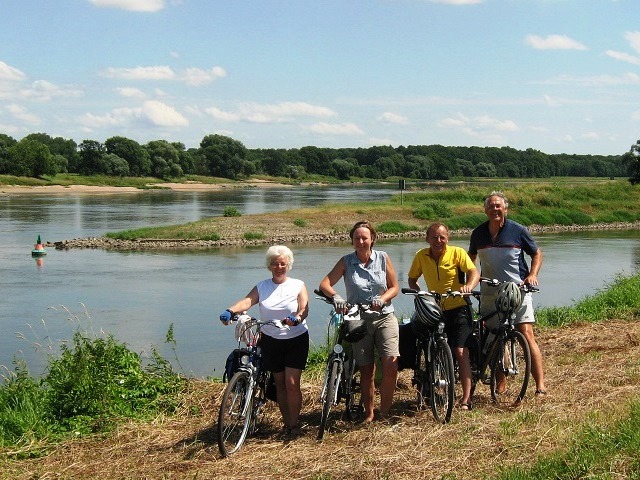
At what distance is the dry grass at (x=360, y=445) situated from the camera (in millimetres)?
5340

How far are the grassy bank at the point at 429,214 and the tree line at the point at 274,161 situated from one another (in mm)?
62755

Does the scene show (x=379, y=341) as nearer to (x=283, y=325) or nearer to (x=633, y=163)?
(x=283, y=325)

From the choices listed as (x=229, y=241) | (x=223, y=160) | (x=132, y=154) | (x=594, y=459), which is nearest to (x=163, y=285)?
(x=229, y=241)

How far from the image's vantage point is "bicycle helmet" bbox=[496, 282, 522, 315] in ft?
21.9

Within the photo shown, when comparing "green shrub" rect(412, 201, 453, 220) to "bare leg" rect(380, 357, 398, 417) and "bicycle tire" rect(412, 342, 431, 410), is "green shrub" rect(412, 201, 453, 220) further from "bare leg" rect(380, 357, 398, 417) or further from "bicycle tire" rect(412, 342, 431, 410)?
"bare leg" rect(380, 357, 398, 417)

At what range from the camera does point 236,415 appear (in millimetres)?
5977

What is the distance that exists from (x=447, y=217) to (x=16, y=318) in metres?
32.8

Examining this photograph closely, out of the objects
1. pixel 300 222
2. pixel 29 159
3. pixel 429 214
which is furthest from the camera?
pixel 29 159

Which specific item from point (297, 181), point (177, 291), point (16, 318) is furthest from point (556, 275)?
point (297, 181)

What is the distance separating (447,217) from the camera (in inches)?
1847

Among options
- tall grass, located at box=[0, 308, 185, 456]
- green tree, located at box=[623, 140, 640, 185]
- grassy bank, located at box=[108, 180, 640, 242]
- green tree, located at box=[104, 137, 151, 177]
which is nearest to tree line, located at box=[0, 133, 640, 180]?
green tree, located at box=[104, 137, 151, 177]

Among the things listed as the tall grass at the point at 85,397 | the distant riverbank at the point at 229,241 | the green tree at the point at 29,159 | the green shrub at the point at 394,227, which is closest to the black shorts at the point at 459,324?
the tall grass at the point at 85,397

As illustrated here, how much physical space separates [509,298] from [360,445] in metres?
1.81

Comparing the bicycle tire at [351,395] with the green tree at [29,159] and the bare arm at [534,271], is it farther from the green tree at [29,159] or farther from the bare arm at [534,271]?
the green tree at [29,159]
